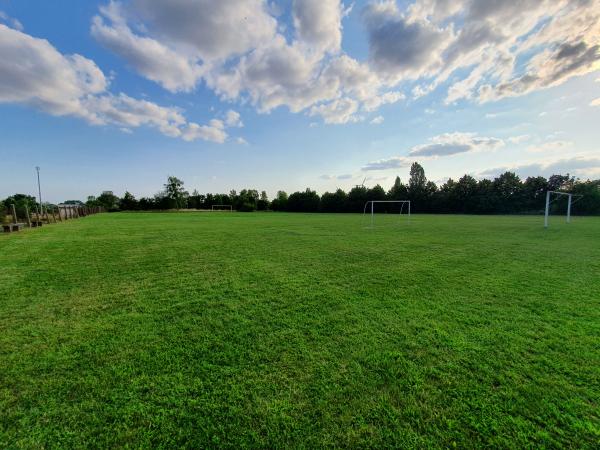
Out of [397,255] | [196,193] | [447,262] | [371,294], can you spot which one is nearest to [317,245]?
[397,255]

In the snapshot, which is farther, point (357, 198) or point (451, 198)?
point (357, 198)

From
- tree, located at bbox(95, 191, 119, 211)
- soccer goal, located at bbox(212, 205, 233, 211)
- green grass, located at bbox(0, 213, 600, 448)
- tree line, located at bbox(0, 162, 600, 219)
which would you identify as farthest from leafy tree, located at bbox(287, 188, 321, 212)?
green grass, located at bbox(0, 213, 600, 448)

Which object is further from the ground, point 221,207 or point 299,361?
point 221,207

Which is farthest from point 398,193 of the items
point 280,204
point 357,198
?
point 280,204

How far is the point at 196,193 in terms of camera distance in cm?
8794

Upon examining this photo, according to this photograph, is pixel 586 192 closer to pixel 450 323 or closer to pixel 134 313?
pixel 450 323

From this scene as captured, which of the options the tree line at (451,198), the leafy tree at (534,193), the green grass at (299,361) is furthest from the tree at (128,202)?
the leafy tree at (534,193)

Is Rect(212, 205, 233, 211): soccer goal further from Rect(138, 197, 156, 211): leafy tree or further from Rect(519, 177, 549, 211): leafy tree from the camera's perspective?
Rect(519, 177, 549, 211): leafy tree

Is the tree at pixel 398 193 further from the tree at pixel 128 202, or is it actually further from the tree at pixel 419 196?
the tree at pixel 128 202

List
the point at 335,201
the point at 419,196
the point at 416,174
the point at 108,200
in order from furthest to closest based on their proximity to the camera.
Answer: the point at 108,200 < the point at 416,174 < the point at 335,201 < the point at 419,196

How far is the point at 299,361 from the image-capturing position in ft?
8.49

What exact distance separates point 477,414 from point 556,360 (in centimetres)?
137

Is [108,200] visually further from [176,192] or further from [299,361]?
[299,361]

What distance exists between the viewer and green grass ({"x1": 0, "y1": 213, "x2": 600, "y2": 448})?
184 centimetres
